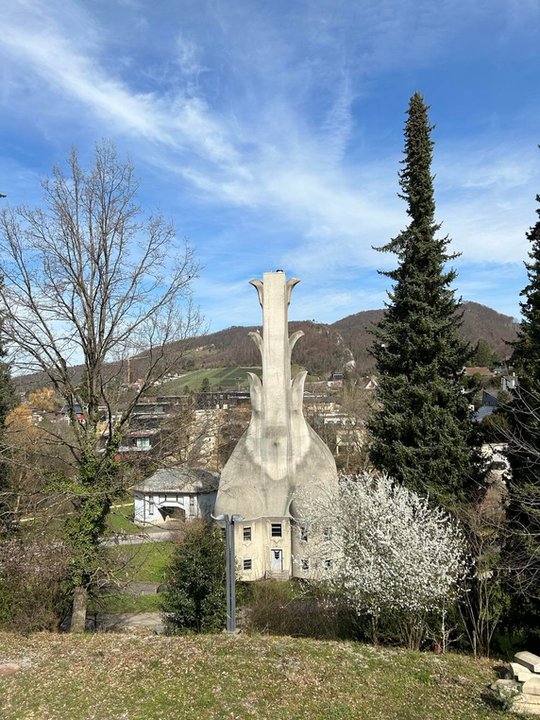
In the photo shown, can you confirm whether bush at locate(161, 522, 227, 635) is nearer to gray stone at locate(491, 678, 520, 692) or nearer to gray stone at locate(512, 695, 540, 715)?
gray stone at locate(491, 678, 520, 692)

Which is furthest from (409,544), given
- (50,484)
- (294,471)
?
(294,471)

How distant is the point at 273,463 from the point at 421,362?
24.5ft

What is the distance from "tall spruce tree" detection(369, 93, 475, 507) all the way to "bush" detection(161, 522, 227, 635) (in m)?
7.63

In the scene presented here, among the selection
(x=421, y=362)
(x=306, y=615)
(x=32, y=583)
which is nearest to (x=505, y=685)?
(x=306, y=615)

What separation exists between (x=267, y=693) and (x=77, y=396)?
303 inches

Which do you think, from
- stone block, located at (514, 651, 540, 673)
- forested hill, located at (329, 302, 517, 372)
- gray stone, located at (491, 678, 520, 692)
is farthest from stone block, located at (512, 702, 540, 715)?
forested hill, located at (329, 302, 517, 372)

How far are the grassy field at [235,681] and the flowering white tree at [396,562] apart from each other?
138 cm

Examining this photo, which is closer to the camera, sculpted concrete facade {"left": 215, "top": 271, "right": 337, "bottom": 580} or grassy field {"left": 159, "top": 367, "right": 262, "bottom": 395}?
sculpted concrete facade {"left": 215, "top": 271, "right": 337, "bottom": 580}

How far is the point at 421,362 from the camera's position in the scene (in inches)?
762

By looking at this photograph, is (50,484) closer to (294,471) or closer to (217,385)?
(294,471)

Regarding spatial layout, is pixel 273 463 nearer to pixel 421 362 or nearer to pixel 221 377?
pixel 421 362

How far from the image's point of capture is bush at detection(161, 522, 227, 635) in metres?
13.5

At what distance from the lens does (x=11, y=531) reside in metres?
14.6

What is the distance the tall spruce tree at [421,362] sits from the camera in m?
18.0
